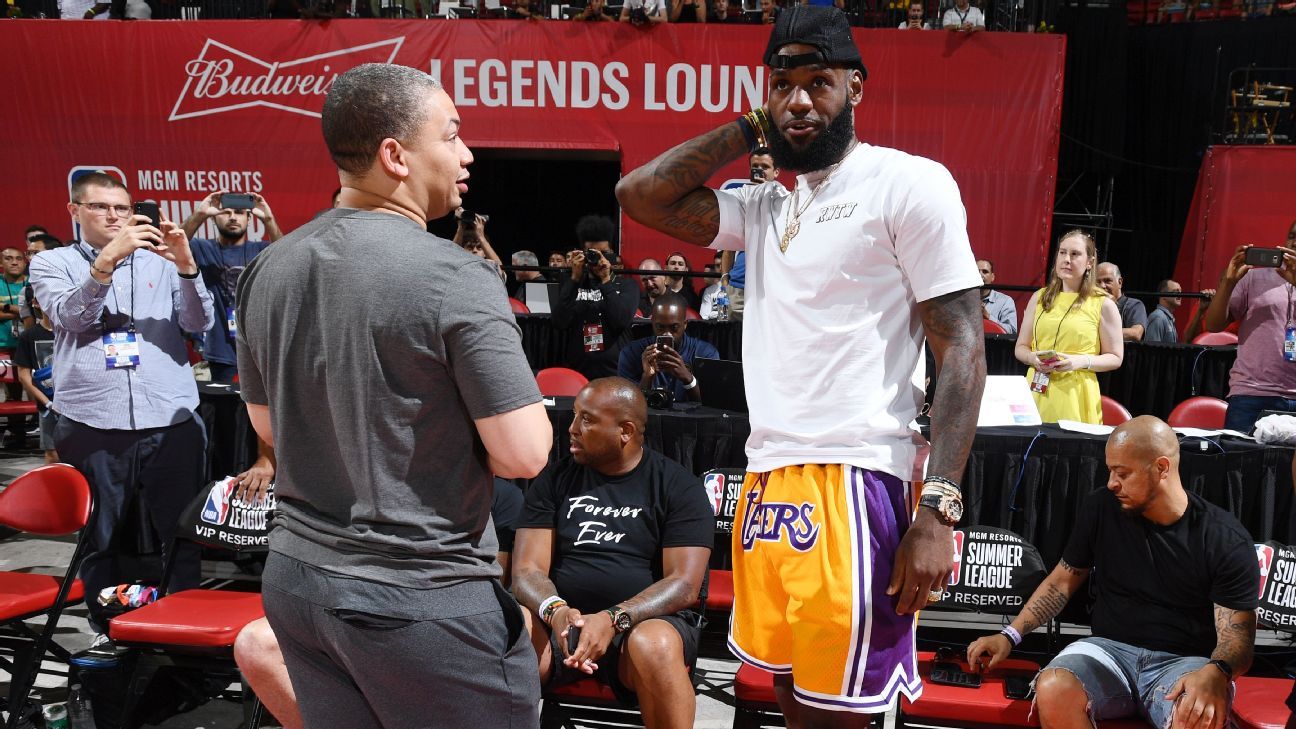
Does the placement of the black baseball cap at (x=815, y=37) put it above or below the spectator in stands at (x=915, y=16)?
below

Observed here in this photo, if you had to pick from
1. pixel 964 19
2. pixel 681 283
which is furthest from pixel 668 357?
pixel 964 19

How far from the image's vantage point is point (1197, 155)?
42.4ft

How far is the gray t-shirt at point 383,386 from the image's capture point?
4.64 feet

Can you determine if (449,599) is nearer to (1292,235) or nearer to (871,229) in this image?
(871,229)

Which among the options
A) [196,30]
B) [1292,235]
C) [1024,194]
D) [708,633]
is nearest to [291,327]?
[708,633]

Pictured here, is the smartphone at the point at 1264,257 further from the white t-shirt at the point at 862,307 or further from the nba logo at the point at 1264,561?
the white t-shirt at the point at 862,307

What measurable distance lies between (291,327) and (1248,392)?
5.59m

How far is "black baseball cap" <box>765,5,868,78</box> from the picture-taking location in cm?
173

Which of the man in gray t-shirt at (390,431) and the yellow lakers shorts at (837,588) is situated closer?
the man in gray t-shirt at (390,431)

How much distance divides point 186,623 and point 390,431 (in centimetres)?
232

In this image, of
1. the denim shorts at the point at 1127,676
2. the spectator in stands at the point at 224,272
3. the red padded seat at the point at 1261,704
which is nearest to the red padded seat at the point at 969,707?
the denim shorts at the point at 1127,676

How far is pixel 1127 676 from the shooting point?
297 centimetres

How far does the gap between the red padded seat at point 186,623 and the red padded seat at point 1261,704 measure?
2.98 metres

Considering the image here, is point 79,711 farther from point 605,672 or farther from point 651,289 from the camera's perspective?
point 651,289
